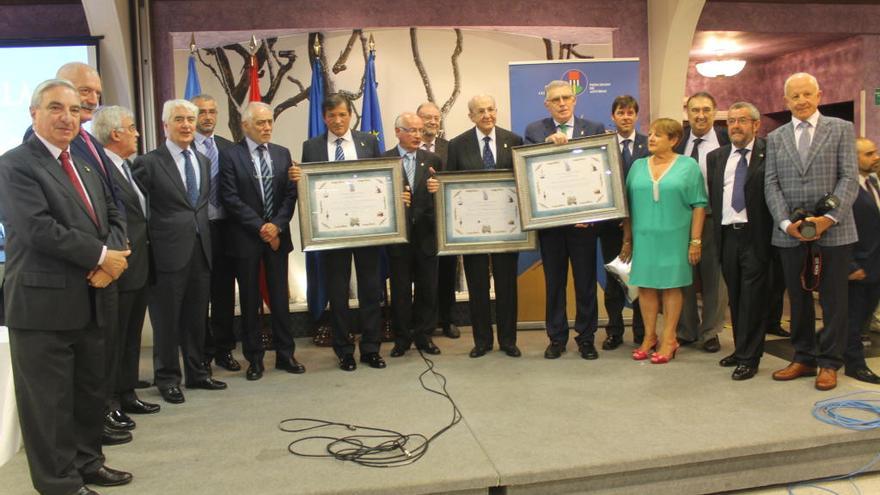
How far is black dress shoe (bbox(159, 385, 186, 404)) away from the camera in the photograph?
12.8 feet

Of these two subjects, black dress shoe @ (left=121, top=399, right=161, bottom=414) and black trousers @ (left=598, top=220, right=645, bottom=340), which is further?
black trousers @ (left=598, top=220, right=645, bottom=340)

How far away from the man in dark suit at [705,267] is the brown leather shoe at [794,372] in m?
0.72

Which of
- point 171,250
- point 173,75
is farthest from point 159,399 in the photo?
point 173,75

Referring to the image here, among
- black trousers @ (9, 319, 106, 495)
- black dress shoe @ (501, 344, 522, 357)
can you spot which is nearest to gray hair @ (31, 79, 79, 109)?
black trousers @ (9, 319, 106, 495)

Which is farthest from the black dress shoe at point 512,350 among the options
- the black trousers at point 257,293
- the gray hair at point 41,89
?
the gray hair at point 41,89

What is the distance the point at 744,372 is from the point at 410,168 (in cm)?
229

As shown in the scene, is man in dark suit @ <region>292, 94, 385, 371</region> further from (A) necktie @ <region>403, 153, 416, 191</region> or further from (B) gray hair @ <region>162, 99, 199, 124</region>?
(B) gray hair @ <region>162, 99, 199, 124</region>

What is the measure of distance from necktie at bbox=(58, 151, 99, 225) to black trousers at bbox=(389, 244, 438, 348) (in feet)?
A: 7.19

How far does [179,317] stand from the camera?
13.1 ft

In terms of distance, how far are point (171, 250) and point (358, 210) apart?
108 cm

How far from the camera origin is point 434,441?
3188 millimetres

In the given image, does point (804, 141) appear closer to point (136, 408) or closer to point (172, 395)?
point (172, 395)

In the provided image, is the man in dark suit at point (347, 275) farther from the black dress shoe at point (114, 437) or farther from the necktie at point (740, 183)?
the necktie at point (740, 183)

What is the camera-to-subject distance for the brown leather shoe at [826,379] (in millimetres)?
3750
